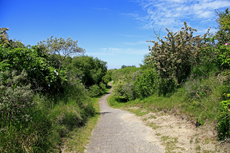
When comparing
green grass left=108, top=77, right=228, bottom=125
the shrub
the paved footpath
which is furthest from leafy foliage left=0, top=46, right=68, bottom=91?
green grass left=108, top=77, right=228, bottom=125

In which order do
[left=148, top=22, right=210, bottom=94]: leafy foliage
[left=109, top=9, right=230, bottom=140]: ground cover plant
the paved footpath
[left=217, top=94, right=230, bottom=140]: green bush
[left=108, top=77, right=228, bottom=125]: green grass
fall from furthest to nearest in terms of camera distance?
[left=148, top=22, right=210, bottom=94]: leafy foliage
[left=109, top=9, right=230, bottom=140]: ground cover plant
[left=108, top=77, right=228, bottom=125]: green grass
the paved footpath
[left=217, top=94, right=230, bottom=140]: green bush

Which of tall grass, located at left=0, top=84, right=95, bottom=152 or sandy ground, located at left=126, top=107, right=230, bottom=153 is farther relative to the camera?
sandy ground, located at left=126, top=107, right=230, bottom=153

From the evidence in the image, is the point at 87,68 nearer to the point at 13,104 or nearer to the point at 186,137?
the point at 186,137

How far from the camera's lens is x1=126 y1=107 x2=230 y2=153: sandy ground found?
4.33 m

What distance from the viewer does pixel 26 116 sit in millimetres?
4035

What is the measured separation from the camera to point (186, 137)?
5.35 metres

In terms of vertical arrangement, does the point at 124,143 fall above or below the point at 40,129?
below

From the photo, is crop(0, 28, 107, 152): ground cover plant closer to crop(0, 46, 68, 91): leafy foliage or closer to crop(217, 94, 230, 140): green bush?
crop(0, 46, 68, 91): leafy foliage

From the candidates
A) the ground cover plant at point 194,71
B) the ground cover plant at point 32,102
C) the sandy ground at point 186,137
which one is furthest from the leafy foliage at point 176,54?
the ground cover plant at point 32,102

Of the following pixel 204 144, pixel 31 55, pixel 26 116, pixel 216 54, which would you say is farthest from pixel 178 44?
pixel 26 116

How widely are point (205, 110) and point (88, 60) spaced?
41878 mm

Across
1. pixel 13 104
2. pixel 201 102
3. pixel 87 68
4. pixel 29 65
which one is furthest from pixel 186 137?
pixel 87 68

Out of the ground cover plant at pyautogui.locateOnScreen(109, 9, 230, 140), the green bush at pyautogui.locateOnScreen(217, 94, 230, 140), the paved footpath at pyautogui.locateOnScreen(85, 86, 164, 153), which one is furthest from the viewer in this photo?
the ground cover plant at pyautogui.locateOnScreen(109, 9, 230, 140)

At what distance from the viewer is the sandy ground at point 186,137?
14.2ft
